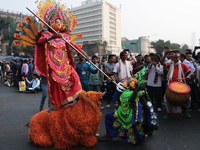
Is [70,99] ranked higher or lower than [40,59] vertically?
lower

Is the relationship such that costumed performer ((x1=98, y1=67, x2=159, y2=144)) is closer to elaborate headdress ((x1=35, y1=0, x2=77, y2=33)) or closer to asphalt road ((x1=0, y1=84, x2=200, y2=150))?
asphalt road ((x1=0, y1=84, x2=200, y2=150))

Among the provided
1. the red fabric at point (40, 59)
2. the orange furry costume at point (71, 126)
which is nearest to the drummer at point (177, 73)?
the orange furry costume at point (71, 126)

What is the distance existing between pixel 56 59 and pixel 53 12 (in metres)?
0.98

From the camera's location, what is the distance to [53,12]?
3.65 meters

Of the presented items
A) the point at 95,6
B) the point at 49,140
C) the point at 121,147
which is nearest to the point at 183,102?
the point at 121,147

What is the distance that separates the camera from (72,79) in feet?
11.6

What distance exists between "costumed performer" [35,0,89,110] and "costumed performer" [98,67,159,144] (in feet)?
3.04

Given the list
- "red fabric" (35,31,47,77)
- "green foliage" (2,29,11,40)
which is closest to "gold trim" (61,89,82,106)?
"red fabric" (35,31,47,77)

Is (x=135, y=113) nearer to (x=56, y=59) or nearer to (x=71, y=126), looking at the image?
(x=71, y=126)

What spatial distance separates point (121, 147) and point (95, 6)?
101 m

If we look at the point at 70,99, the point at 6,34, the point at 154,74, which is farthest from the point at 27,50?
the point at 70,99

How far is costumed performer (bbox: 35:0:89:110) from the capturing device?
3.44 metres

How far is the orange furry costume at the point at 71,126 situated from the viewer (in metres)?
3.06

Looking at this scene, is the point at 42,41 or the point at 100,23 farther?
the point at 100,23
